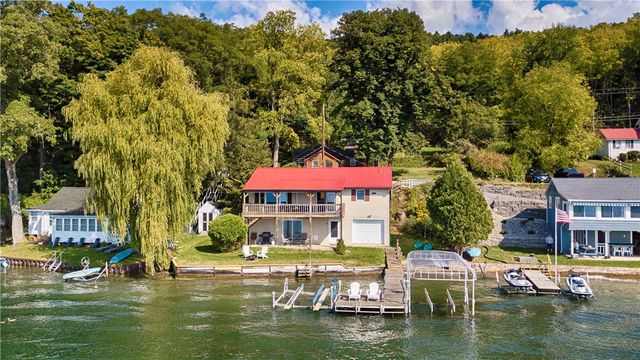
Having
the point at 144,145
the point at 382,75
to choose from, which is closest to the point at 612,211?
the point at 382,75

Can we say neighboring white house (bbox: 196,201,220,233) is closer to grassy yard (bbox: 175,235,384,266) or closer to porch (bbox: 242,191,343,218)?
porch (bbox: 242,191,343,218)

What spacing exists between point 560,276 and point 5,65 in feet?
162

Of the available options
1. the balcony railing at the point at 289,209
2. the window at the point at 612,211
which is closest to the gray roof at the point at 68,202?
the balcony railing at the point at 289,209

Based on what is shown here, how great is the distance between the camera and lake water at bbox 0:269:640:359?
74.3 ft

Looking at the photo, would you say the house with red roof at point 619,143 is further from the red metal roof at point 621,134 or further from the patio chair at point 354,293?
the patio chair at point 354,293

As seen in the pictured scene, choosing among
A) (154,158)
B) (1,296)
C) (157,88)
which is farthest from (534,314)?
(1,296)

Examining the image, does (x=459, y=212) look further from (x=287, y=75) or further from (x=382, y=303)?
(x=287, y=75)

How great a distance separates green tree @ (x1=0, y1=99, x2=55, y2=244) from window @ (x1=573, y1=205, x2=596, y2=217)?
148ft

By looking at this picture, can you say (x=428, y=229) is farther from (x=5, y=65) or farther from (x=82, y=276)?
(x=5, y=65)

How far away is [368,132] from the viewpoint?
180 ft

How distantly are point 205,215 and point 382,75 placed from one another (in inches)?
922

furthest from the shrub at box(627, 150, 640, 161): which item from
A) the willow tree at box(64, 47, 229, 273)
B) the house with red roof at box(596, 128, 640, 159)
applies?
the willow tree at box(64, 47, 229, 273)

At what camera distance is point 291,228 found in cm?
4484

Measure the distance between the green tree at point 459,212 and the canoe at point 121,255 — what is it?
77.1 feet
